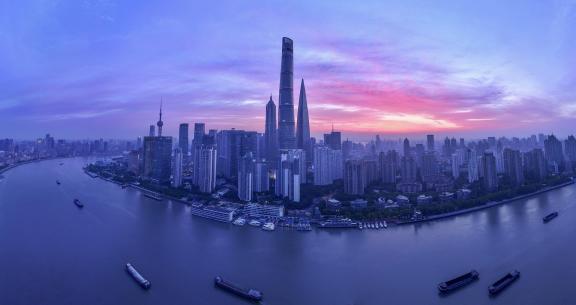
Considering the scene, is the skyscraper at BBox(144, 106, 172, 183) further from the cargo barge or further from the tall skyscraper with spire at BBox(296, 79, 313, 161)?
the cargo barge

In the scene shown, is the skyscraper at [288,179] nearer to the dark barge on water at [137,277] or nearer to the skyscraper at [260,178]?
the skyscraper at [260,178]

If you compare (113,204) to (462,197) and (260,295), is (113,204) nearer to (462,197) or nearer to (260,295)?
(260,295)

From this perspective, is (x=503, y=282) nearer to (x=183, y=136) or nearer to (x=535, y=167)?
(x=535, y=167)

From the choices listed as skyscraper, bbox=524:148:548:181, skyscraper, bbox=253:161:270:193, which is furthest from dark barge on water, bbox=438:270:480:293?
skyscraper, bbox=524:148:548:181

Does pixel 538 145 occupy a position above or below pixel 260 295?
above

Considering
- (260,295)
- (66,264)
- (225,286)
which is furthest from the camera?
(66,264)

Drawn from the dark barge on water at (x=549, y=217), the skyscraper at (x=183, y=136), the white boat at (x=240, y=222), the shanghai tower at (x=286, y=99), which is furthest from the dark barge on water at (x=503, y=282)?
the skyscraper at (x=183, y=136)

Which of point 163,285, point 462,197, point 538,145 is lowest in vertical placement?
point 163,285

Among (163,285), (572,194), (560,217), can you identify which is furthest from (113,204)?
(572,194)
